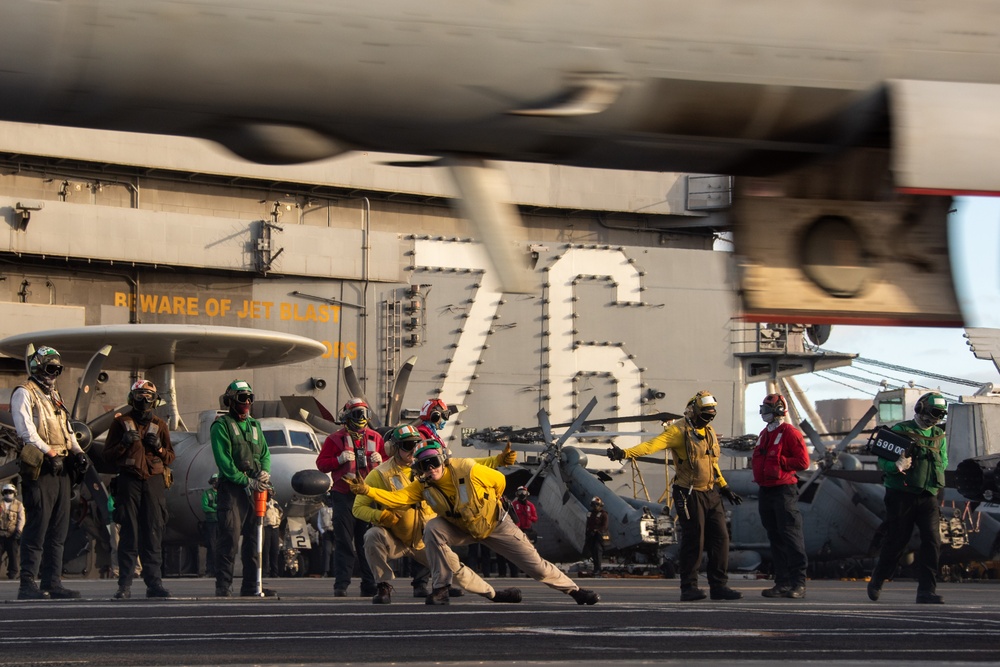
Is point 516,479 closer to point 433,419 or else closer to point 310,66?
point 433,419

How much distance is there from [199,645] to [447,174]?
3.39m

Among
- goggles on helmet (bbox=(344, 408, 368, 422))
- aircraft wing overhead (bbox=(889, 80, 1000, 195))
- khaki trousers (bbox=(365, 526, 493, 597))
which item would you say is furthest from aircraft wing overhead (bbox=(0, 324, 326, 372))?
aircraft wing overhead (bbox=(889, 80, 1000, 195))

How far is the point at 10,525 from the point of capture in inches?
862

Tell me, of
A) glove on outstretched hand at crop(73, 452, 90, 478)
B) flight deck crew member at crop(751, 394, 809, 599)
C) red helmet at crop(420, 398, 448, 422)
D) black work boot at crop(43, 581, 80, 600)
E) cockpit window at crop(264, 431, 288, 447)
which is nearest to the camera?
glove on outstretched hand at crop(73, 452, 90, 478)

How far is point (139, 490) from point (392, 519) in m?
2.44

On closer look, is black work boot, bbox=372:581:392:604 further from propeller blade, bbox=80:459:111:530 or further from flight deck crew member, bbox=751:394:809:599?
propeller blade, bbox=80:459:111:530

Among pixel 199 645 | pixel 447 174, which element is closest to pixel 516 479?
pixel 199 645

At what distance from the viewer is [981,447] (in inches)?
1037

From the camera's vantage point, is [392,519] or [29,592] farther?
[29,592]

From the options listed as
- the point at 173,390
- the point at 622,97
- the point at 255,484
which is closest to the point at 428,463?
the point at 255,484

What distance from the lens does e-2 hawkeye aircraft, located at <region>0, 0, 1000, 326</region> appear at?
4.91 m

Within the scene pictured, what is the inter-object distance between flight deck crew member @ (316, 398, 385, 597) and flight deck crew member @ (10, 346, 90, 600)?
8.51ft

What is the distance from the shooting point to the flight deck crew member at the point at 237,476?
41.2ft

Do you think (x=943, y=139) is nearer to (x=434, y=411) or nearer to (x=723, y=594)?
(x=723, y=594)
